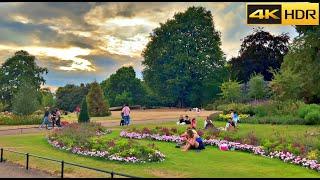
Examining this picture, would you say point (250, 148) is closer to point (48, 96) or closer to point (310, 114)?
point (310, 114)

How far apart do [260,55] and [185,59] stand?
13.2 metres

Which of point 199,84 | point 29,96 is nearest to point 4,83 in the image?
point 199,84

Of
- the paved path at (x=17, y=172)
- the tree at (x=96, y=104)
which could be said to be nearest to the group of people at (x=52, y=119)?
the tree at (x=96, y=104)

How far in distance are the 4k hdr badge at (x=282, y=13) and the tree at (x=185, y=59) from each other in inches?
2656

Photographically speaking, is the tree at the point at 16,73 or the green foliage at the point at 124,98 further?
the tree at the point at 16,73

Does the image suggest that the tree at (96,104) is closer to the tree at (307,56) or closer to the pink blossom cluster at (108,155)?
the tree at (307,56)

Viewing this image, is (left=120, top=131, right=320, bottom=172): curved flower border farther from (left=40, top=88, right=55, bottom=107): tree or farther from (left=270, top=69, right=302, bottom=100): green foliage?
(left=40, top=88, right=55, bottom=107): tree

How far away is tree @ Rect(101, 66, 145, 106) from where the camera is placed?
91438 millimetres

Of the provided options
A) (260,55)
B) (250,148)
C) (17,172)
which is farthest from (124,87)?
(17,172)

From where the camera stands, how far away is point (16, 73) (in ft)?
323

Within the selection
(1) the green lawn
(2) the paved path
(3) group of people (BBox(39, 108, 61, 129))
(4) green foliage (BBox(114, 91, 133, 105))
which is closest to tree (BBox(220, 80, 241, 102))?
(4) green foliage (BBox(114, 91, 133, 105))

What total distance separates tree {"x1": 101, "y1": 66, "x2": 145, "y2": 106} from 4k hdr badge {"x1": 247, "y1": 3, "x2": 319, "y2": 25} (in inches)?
3079

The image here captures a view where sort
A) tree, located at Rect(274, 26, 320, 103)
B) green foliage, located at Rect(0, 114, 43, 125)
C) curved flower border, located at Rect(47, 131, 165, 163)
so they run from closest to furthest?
curved flower border, located at Rect(47, 131, 165, 163) < tree, located at Rect(274, 26, 320, 103) < green foliage, located at Rect(0, 114, 43, 125)

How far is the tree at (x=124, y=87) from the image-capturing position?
9144 cm
